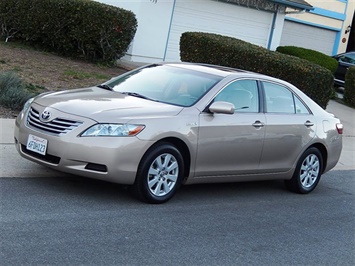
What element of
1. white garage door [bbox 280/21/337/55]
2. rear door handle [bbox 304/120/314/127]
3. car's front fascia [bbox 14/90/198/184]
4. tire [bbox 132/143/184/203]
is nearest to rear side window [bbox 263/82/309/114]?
rear door handle [bbox 304/120/314/127]

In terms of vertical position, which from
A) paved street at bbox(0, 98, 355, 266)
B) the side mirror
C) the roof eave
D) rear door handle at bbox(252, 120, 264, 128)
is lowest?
paved street at bbox(0, 98, 355, 266)

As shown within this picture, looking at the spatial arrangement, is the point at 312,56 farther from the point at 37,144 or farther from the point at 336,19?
the point at 37,144

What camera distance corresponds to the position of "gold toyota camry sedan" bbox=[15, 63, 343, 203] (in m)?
7.06

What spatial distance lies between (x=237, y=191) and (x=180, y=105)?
5.83 ft

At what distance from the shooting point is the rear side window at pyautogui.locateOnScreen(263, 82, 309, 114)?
8.86m

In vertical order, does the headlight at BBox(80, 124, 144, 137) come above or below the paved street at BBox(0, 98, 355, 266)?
above

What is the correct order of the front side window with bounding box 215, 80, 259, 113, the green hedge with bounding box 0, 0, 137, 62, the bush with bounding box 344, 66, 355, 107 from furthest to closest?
the bush with bounding box 344, 66, 355, 107
the green hedge with bounding box 0, 0, 137, 62
the front side window with bounding box 215, 80, 259, 113

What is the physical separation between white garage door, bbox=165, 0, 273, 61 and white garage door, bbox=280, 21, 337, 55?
153 inches

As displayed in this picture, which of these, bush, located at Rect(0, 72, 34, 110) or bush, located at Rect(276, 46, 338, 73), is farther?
bush, located at Rect(276, 46, 338, 73)

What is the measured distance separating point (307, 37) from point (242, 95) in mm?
20164

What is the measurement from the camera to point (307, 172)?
31.1ft

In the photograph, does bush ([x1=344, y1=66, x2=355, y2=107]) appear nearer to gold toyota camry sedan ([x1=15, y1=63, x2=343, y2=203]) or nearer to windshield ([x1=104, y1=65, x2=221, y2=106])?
gold toyota camry sedan ([x1=15, y1=63, x2=343, y2=203])

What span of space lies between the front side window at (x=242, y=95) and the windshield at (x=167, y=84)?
19 centimetres

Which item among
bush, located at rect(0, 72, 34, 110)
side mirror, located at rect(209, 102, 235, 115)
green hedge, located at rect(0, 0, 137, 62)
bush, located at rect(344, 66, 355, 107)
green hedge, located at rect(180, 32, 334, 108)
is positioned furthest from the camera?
bush, located at rect(344, 66, 355, 107)
